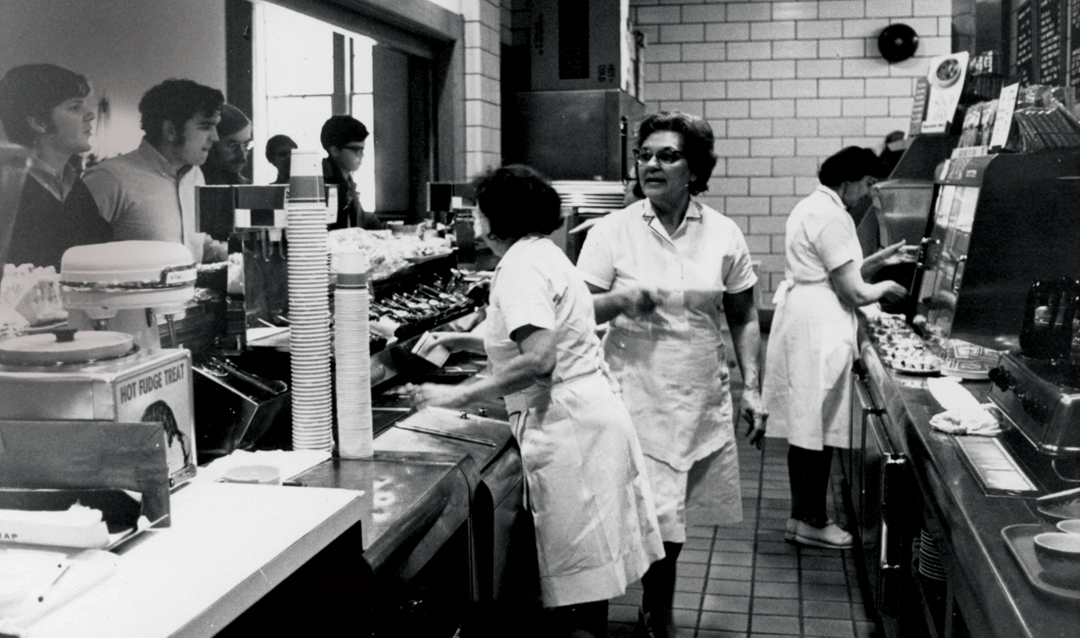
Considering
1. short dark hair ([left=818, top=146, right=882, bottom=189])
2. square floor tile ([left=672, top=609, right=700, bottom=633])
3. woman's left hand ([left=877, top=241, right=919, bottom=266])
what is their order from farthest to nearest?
woman's left hand ([left=877, top=241, right=919, bottom=266])
short dark hair ([left=818, top=146, right=882, bottom=189])
square floor tile ([left=672, top=609, right=700, bottom=633])

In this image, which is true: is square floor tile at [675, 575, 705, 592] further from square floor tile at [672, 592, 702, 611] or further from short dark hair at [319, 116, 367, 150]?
short dark hair at [319, 116, 367, 150]

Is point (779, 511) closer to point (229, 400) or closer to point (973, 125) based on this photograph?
point (973, 125)

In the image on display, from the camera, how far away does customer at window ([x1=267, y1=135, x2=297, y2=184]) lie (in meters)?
3.53

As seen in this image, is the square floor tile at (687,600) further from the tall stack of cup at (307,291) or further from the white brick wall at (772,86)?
the white brick wall at (772,86)

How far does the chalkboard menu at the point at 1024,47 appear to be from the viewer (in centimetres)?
470

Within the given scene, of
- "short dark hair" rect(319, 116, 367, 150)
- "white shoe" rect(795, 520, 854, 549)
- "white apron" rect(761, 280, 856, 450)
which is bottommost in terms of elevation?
"white shoe" rect(795, 520, 854, 549)

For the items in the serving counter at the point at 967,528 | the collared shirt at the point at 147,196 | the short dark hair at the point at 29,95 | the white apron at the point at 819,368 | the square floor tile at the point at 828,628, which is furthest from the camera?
the white apron at the point at 819,368

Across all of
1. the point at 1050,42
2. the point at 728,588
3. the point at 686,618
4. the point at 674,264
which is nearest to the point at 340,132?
the point at 674,264

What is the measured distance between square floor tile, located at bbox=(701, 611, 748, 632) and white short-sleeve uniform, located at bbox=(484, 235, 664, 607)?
0.96 meters

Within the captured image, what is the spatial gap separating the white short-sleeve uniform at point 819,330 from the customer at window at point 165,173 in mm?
2713

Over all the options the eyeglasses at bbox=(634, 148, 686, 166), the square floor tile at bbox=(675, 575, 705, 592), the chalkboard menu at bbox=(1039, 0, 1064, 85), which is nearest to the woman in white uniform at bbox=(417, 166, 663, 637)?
the eyeglasses at bbox=(634, 148, 686, 166)

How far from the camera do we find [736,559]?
467cm

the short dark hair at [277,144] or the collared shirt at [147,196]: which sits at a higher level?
the short dark hair at [277,144]

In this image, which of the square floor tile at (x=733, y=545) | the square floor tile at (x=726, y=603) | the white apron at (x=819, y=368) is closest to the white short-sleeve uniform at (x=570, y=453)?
the square floor tile at (x=726, y=603)
